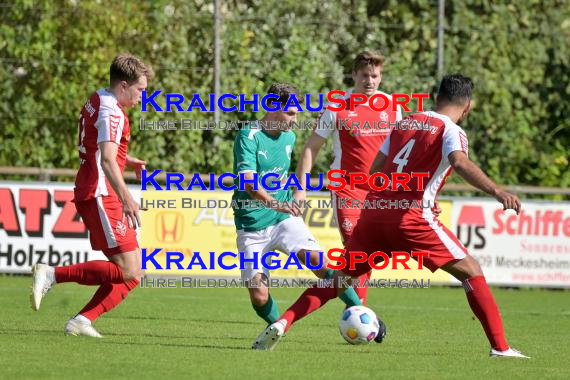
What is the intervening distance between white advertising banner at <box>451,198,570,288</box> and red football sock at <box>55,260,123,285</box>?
837 centimetres

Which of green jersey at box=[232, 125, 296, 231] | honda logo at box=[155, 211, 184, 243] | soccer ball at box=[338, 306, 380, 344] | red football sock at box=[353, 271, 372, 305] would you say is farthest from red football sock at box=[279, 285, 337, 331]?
honda logo at box=[155, 211, 184, 243]

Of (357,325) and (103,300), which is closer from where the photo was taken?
(357,325)

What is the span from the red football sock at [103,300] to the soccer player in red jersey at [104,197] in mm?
29

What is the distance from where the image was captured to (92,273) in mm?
9125

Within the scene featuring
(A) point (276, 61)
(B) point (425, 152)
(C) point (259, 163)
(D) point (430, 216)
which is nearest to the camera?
(B) point (425, 152)

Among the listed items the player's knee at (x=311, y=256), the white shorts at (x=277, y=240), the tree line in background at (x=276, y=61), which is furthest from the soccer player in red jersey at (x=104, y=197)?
the tree line in background at (x=276, y=61)

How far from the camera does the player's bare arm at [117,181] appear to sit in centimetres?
836

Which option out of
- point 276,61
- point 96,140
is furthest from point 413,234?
point 276,61

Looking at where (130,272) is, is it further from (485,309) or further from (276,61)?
(276,61)

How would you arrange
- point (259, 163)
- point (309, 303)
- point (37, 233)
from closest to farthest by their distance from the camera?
point (309, 303), point (259, 163), point (37, 233)

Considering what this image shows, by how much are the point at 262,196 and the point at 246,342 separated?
122 centimetres

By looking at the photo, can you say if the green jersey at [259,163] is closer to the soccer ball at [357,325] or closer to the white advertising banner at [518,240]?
the soccer ball at [357,325]

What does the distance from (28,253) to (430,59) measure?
762cm

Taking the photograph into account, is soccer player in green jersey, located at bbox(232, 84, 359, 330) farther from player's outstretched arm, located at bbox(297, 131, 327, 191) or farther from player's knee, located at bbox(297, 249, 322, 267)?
player's outstretched arm, located at bbox(297, 131, 327, 191)
